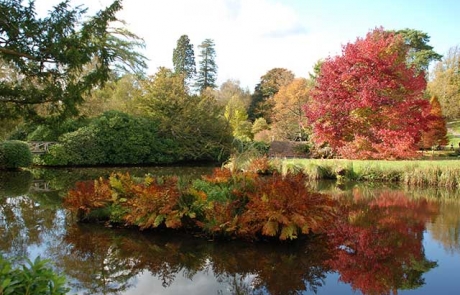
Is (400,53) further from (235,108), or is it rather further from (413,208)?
(235,108)

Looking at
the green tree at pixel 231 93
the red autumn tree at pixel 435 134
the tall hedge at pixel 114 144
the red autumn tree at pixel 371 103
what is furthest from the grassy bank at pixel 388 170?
the green tree at pixel 231 93

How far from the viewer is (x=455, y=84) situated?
35.7 meters

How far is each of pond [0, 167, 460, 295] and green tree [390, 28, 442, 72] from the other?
39.1 metres

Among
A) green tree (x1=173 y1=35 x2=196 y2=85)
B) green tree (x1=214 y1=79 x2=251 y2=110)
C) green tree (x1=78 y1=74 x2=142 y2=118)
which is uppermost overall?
green tree (x1=173 y1=35 x2=196 y2=85)

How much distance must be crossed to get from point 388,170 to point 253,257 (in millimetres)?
10369

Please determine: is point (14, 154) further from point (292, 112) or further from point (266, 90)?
point (266, 90)

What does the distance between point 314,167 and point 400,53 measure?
788 centimetres

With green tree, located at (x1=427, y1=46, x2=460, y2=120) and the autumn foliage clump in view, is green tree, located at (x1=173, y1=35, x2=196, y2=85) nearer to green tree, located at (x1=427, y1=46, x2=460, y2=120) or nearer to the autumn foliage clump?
green tree, located at (x1=427, y1=46, x2=460, y2=120)

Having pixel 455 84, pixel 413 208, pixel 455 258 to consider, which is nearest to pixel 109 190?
pixel 455 258

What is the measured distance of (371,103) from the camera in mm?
15930

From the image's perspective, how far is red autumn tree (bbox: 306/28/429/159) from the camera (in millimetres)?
15867

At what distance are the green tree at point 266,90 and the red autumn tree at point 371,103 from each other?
17.1 meters

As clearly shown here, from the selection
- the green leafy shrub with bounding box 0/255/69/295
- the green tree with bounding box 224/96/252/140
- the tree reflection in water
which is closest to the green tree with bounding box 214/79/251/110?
the green tree with bounding box 224/96/252/140

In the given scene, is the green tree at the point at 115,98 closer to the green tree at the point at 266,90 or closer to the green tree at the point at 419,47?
the green tree at the point at 266,90
